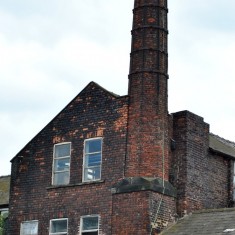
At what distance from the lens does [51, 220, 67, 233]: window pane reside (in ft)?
99.9

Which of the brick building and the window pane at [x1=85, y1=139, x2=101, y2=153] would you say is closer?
the brick building

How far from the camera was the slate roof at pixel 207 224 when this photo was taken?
2664cm

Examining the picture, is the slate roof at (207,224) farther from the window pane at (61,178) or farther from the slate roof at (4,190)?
the slate roof at (4,190)

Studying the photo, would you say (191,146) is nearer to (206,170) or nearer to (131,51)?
(206,170)

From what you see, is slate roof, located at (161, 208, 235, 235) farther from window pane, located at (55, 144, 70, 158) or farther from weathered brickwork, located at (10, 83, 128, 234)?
window pane, located at (55, 144, 70, 158)

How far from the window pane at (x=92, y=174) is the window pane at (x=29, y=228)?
3.00m

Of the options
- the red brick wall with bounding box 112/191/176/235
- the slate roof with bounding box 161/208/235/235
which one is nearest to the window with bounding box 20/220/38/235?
the red brick wall with bounding box 112/191/176/235

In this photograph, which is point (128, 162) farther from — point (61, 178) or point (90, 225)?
point (61, 178)

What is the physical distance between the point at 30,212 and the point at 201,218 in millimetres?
7457

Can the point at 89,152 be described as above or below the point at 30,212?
above

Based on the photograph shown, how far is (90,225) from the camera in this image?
97.2 ft

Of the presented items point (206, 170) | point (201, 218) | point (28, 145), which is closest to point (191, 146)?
point (206, 170)

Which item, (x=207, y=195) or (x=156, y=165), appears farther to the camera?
(x=207, y=195)

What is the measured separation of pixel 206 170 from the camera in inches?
1220
